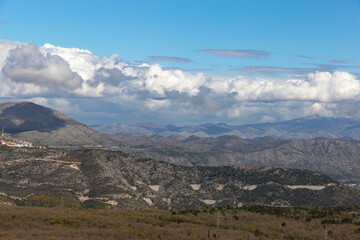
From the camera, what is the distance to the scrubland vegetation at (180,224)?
110 meters

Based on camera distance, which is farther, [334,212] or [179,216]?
[334,212]

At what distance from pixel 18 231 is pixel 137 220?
3276 cm

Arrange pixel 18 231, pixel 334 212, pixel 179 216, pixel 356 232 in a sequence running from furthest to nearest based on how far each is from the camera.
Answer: pixel 334 212
pixel 179 216
pixel 356 232
pixel 18 231

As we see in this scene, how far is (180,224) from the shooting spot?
421 ft

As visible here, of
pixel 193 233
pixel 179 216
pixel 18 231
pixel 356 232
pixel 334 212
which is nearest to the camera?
pixel 18 231

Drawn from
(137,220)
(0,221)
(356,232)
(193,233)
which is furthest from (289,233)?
(0,221)

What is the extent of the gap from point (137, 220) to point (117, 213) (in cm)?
1370

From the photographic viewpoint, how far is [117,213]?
458 ft

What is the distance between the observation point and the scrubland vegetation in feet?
359

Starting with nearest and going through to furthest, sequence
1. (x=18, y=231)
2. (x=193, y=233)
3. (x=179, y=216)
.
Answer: (x=18, y=231), (x=193, y=233), (x=179, y=216)

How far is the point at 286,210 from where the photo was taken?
512ft

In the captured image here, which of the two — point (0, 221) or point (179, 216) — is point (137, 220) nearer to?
point (179, 216)

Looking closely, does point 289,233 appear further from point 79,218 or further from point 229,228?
point 79,218

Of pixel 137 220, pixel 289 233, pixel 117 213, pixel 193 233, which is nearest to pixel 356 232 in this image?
pixel 289 233
